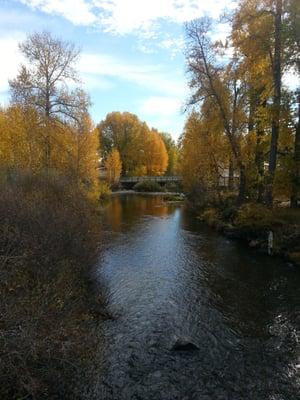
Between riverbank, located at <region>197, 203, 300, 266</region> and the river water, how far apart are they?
820mm

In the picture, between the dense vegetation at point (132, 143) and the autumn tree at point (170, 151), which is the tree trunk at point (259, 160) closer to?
the dense vegetation at point (132, 143)

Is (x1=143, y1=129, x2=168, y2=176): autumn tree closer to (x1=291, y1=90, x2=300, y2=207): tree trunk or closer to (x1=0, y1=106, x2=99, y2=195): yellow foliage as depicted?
(x1=0, y1=106, x2=99, y2=195): yellow foliage

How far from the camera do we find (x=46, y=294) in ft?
22.9

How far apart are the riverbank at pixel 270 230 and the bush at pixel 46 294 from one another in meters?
8.66

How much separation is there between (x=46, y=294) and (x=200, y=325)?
14.1 ft

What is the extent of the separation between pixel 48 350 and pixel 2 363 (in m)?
0.70

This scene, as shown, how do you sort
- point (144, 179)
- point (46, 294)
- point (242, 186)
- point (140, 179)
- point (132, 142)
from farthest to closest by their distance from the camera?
point (132, 142) < point (140, 179) < point (144, 179) < point (242, 186) < point (46, 294)

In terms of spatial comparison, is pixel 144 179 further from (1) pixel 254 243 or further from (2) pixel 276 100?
(1) pixel 254 243

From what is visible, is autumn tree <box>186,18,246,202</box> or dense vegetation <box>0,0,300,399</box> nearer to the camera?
dense vegetation <box>0,0,300,399</box>

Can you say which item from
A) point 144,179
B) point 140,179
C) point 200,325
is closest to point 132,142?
point 140,179

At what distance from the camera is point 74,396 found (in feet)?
20.2

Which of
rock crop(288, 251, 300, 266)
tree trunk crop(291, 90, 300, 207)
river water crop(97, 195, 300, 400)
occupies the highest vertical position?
tree trunk crop(291, 90, 300, 207)

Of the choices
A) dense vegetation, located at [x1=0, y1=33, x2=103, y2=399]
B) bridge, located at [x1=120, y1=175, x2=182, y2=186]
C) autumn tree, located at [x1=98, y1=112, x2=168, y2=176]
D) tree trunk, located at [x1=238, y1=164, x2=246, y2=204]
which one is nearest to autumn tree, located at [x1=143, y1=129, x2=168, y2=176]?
autumn tree, located at [x1=98, y1=112, x2=168, y2=176]

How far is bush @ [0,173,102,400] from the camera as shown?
5270 mm
